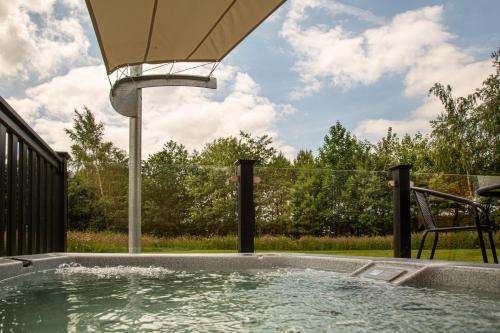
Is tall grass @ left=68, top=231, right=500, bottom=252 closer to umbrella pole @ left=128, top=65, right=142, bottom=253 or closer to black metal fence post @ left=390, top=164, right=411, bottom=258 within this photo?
umbrella pole @ left=128, top=65, right=142, bottom=253

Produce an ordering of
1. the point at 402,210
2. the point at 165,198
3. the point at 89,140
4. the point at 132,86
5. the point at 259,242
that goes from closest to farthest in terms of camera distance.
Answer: the point at 402,210, the point at 132,86, the point at 259,242, the point at 165,198, the point at 89,140

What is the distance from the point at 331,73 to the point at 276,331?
19.1 metres

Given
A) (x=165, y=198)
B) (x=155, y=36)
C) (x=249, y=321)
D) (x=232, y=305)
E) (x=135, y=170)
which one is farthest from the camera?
(x=165, y=198)

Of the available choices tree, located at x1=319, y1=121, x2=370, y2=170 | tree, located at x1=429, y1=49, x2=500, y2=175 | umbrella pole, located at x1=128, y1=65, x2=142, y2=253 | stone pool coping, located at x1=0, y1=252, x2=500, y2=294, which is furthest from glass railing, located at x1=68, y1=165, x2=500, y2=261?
tree, located at x1=319, y1=121, x2=370, y2=170

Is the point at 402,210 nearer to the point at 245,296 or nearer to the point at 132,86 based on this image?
the point at 245,296

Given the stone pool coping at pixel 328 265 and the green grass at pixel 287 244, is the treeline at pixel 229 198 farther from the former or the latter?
the stone pool coping at pixel 328 265

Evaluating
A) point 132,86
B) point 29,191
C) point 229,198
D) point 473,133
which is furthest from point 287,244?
point 473,133

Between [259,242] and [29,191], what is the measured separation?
14.2 feet

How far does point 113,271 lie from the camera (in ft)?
12.2

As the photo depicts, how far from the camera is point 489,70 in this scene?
49.6ft

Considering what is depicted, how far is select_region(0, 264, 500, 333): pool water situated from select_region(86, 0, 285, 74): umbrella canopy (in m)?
2.30

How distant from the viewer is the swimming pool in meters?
1.92

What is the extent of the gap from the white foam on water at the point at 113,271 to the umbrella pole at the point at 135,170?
2485mm

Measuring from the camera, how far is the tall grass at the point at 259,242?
741cm
